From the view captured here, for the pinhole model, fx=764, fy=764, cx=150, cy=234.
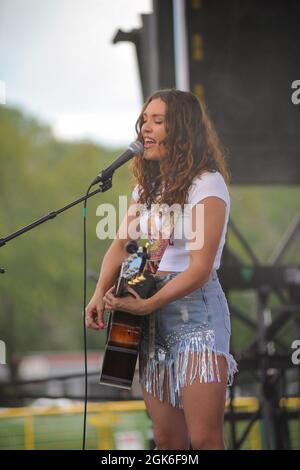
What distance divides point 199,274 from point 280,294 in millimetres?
3913

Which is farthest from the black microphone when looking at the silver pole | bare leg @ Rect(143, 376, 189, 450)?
the silver pole

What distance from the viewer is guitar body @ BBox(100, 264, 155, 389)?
2.51 metres

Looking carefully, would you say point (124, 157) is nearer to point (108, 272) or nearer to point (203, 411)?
point (108, 272)

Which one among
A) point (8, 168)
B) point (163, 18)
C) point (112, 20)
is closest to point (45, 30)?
point (112, 20)

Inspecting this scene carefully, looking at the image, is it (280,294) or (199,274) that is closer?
(199,274)

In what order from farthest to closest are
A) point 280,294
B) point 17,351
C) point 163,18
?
point 17,351 → point 280,294 → point 163,18

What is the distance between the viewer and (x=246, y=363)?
4836 mm

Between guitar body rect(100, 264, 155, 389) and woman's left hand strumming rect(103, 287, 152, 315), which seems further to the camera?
guitar body rect(100, 264, 155, 389)

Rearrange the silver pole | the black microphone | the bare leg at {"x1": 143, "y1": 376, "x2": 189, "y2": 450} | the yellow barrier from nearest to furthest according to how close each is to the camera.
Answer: the bare leg at {"x1": 143, "y1": 376, "x2": 189, "y2": 450} < the black microphone < the silver pole < the yellow barrier

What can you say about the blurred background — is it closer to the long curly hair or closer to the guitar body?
the long curly hair

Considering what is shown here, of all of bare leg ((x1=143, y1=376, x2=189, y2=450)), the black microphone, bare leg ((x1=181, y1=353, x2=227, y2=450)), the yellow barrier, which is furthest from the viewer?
the yellow barrier

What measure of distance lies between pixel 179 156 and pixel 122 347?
677 mm
